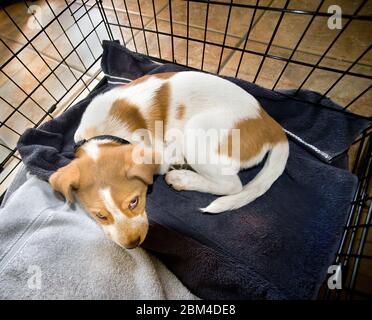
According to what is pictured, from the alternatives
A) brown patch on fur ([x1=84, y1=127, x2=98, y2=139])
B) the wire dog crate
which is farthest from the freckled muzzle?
the wire dog crate

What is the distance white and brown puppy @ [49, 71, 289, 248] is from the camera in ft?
3.45

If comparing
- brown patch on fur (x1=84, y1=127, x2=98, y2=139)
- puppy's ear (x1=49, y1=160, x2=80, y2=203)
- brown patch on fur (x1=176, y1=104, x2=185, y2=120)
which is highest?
brown patch on fur (x1=176, y1=104, x2=185, y2=120)

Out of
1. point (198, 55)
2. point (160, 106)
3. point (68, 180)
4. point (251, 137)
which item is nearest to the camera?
point (68, 180)

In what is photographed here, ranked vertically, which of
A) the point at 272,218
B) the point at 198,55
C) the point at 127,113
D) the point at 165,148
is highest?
the point at 198,55

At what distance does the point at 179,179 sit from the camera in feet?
4.61

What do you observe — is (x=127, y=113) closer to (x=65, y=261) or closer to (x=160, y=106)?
(x=160, y=106)

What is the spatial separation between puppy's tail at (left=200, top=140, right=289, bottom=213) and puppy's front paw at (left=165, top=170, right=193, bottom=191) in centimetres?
21

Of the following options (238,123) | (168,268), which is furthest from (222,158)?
(168,268)

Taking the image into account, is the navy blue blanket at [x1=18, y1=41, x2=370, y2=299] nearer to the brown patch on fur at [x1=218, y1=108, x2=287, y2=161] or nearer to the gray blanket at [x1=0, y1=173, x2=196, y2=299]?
the gray blanket at [x1=0, y1=173, x2=196, y2=299]

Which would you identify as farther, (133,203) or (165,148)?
(165,148)

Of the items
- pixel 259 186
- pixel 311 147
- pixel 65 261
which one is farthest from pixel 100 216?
pixel 311 147

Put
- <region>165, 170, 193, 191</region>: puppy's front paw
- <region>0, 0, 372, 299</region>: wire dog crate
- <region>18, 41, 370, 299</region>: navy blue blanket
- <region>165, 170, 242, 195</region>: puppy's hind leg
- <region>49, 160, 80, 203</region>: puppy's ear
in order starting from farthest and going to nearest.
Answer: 1. <region>0, 0, 372, 299</region>: wire dog crate
2. <region>165, 170, 193, 191</region>: puppy's front paw
3. <region>165, 170, 242, 195</region>: puppy's hind leg
4. <region>18, 41, 370, 299</region>: navy blue blanket
5. <region>49, 160, 80, 203</region>: puppy's ear

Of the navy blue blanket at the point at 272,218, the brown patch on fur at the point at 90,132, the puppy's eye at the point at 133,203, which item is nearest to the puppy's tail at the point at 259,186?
the navy blue blanket at the point at 272,218

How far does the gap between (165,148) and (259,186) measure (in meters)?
0.56
